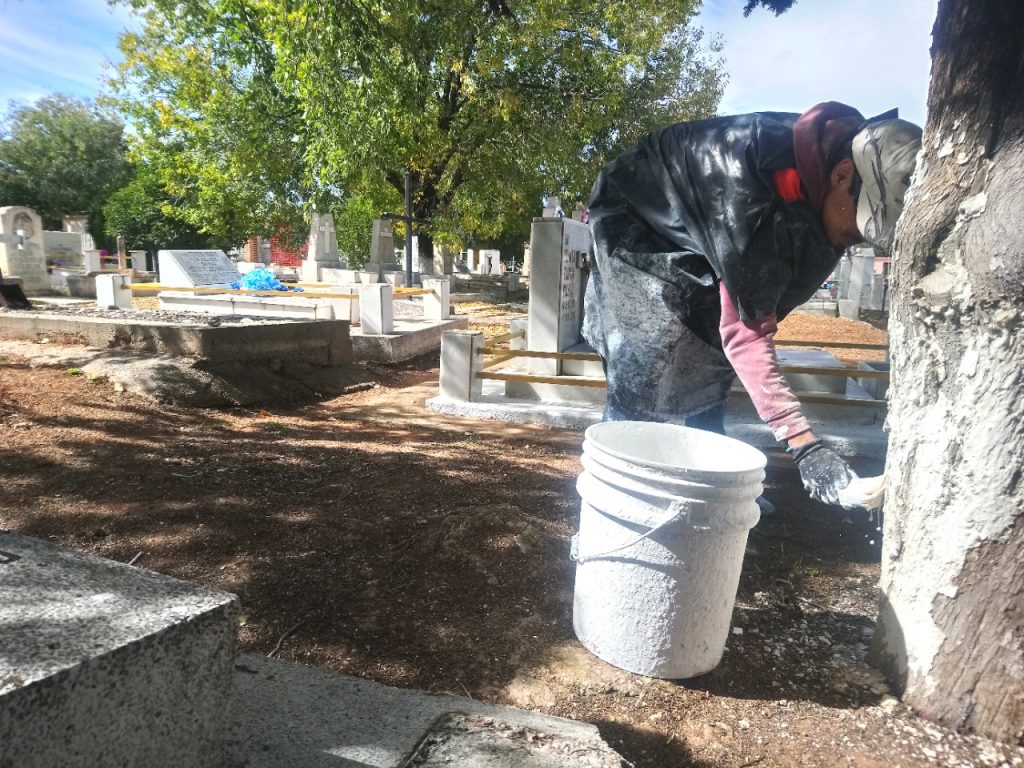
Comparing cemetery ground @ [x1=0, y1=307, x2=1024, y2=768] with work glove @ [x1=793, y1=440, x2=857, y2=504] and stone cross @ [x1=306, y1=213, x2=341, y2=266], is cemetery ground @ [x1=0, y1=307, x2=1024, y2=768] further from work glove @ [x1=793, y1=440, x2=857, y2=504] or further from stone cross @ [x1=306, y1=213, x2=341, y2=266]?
stone cross @ [x1=306, y1=213, x2=341, y2=266]

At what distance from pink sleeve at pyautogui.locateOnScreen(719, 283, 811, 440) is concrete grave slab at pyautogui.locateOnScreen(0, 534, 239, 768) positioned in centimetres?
180

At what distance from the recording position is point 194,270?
40.4ft

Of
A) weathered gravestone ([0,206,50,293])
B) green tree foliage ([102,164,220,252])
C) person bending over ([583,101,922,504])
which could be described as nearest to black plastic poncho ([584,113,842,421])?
person bending over ([583,101,922,504])

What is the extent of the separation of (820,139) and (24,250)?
1863 centimetres

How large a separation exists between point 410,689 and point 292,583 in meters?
Answer: 0.83

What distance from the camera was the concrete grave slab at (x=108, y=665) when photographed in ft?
3.36

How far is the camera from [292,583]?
8.39 feet

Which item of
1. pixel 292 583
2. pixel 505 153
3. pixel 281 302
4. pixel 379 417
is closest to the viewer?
pixel 292 583

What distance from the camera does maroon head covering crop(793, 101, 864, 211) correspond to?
2.28 m

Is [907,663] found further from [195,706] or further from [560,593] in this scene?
[195,706]

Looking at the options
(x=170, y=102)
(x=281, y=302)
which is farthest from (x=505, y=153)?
(x=170, y=102)

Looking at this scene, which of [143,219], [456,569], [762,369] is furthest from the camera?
[143,219]

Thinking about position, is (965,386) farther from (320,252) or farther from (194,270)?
(320,252)

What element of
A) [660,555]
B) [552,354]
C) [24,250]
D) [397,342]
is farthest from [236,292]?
[660,555]
